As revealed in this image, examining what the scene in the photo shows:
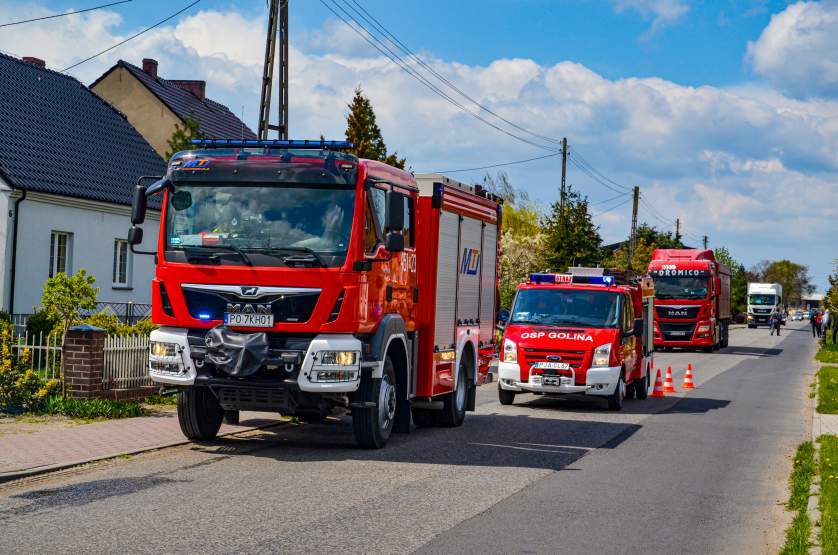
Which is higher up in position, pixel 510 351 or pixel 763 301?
pixel 763 301

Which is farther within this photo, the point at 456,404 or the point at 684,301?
the point at 684,301

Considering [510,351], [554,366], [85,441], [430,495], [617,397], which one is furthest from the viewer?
[617,397]

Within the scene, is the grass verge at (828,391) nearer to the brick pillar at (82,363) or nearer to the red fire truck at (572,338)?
the red fire truck at (572,338)

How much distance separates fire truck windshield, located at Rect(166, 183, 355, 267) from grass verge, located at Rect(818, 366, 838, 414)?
1120cm

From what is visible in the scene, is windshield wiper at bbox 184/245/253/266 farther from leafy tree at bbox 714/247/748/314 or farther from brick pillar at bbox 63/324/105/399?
leafy tree at bbox 714/247/748/314

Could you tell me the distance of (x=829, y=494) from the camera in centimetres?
939

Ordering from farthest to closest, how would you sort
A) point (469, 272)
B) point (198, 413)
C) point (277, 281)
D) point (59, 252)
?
point (59, 252) → point (469, 272) → point (198, 413) → point (277, 281)

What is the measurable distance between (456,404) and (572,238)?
3383cm

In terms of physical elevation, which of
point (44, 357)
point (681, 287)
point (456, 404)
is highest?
point (681, 287)

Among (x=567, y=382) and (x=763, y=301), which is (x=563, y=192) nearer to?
(x=567, y=382)

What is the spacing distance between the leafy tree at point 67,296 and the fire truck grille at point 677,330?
28837 millimetres

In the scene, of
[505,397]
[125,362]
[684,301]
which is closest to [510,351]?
[505,397]

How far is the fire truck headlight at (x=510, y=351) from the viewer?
58.6 feet

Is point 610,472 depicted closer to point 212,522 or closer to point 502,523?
point 502,523
